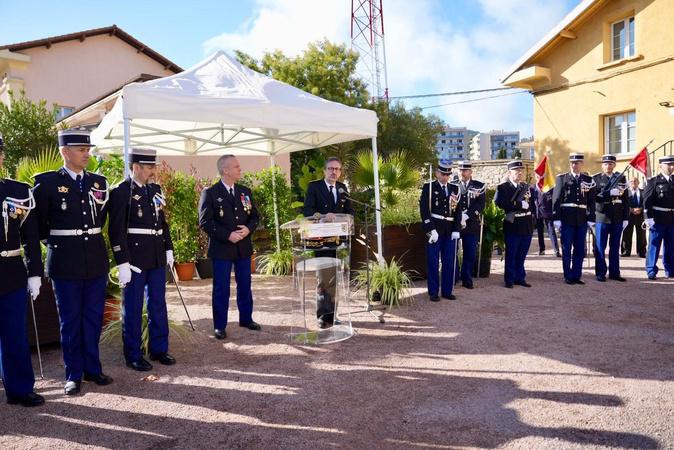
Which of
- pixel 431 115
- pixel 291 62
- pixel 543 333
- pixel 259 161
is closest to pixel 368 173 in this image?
pixel 543 333

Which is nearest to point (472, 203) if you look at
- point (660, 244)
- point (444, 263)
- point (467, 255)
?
point (467, 255)

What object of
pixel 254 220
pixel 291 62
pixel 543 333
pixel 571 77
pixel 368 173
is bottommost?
pixel 543 333

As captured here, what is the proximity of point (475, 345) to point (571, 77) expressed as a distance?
14137 millimetres

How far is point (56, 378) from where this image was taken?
475 cm

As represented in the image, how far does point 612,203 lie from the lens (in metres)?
8.95

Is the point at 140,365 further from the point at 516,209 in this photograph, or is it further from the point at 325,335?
the point at 516,209

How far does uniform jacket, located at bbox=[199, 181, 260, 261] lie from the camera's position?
5.75 metres

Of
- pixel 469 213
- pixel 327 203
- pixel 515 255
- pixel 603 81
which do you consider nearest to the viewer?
pixel 327 203

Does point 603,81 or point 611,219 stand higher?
point 603,81

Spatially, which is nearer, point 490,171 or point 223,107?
point 223,107

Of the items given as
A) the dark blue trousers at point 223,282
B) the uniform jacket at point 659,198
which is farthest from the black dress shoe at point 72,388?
the uniform jacket at point 659,198

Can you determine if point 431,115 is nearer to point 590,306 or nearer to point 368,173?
point 368,173

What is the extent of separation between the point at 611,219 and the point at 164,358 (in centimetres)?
750

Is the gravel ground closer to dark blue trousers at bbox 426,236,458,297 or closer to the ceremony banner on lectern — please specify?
the ceremony banner on lectern
